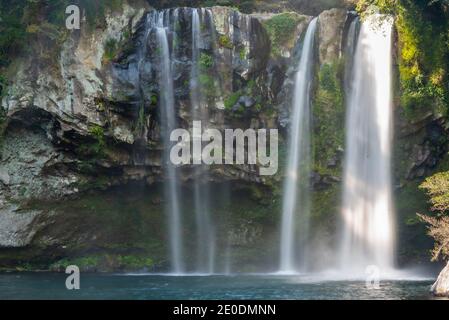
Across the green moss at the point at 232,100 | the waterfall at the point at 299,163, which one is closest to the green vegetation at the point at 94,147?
the green moss at the point at 232,100

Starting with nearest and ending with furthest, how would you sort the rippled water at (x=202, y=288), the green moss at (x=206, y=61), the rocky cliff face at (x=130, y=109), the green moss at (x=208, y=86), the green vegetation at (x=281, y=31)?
the rippled water at (x=202, y=288), the rocky cliff face at (x=130, y=109), the green moss at (x=208, y=86), the green moss at (x=206, y=61), the green vegetation at (x=281, y=31)

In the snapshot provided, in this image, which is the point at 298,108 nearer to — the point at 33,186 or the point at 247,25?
the point at 247,25

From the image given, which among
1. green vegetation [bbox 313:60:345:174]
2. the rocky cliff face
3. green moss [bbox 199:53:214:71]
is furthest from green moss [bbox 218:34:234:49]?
green vegetation [bbox 313:60:345:174]

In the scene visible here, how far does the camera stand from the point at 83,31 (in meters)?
25.5

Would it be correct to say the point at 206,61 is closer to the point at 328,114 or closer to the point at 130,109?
the point at 130,109

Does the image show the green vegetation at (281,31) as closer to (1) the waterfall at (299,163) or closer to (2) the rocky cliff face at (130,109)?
(2) the rocky cliff face at (130,109)

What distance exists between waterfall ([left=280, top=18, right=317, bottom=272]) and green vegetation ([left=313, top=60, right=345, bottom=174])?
0.40 metres

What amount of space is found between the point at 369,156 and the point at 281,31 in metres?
6.19

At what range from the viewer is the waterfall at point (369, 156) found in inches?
976

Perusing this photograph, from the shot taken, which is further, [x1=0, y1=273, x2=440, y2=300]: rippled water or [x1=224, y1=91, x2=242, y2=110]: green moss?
[x1=224, y1=91, x2=242, y2=110]: green moss

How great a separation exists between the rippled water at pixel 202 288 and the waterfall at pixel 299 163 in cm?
257

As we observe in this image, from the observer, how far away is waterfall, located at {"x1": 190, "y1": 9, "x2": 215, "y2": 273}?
2561 cm

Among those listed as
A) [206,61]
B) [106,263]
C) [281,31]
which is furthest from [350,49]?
[106,263]

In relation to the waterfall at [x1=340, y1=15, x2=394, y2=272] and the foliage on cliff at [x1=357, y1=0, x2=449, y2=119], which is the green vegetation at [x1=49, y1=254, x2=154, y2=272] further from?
the foliage on cliff at [x1=357, y1=0, x2=449, y2=119]
